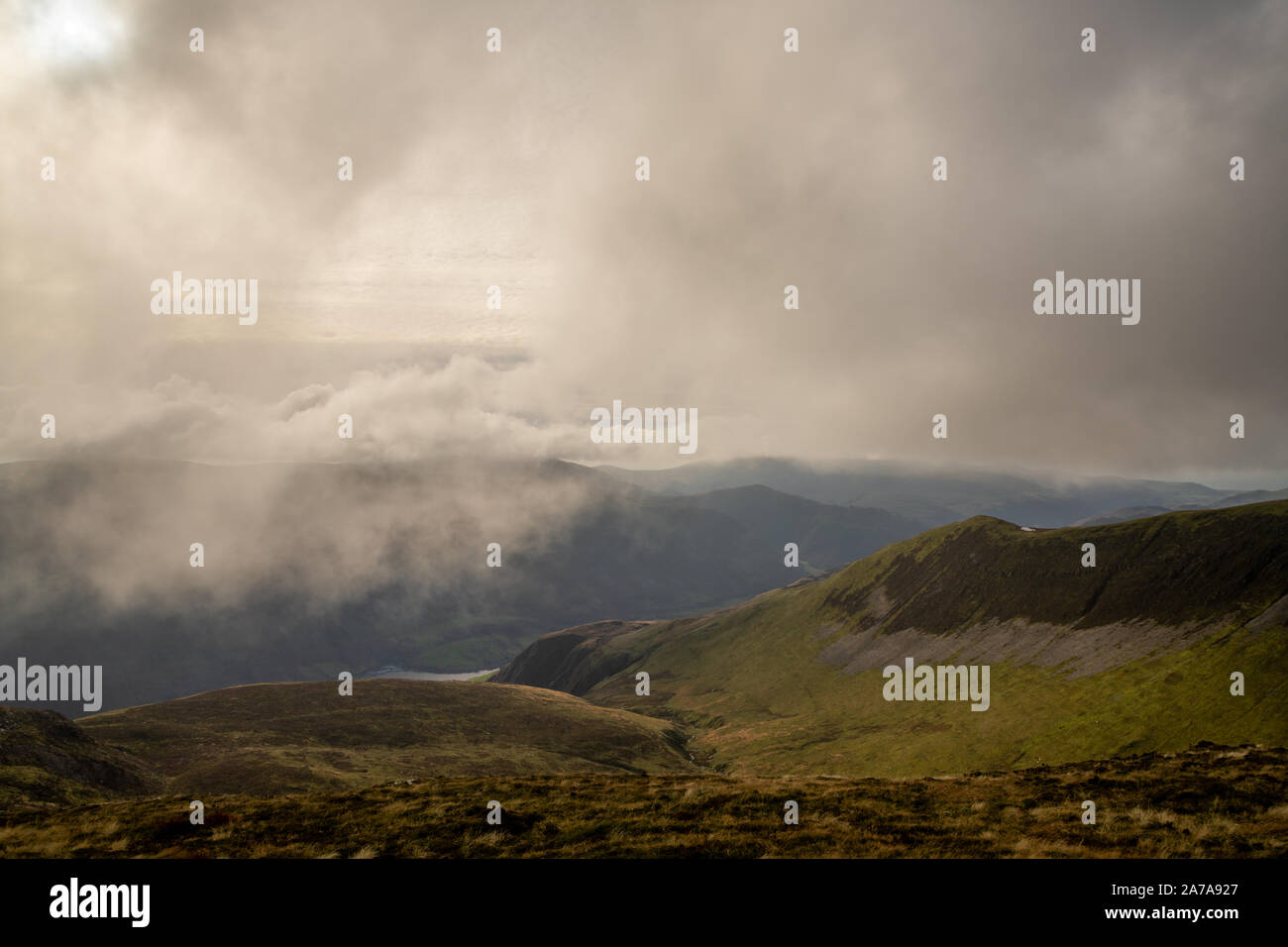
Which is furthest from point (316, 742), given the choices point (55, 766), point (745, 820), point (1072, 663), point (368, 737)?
point (1072, 663)

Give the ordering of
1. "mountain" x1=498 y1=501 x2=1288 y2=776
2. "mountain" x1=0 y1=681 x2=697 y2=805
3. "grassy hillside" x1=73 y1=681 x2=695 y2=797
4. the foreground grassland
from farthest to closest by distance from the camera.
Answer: "mountain" x1=498 y1=501 x2=1288 y2=776 → "grassy hillside" x1=73 y1=681 x2=695 y2=797 → "mountain" x1=0 y1=681 x2=697 y2=805 → the foreground grassland

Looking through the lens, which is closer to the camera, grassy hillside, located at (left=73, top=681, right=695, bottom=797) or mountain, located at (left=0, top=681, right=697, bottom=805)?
mountain, located at (left=0, top=681, right=697, bottom=805)

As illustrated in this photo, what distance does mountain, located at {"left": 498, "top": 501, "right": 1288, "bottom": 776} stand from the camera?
91562mm

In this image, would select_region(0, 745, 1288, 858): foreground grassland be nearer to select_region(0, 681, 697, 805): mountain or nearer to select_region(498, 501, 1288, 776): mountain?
select_region(0, 681, 697, 805): mountain

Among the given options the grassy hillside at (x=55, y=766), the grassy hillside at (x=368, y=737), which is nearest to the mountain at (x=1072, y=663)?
the grassy hillside at (x=368, y=737)

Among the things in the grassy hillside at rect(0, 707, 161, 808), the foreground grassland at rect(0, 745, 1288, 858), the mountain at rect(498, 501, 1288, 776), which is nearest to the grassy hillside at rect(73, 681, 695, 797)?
the grassy hillside at rect(0, 707, 161, 808)

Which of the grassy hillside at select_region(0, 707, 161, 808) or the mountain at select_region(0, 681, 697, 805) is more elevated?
the grassy hillside at select_region(0, 707, 161, 808)

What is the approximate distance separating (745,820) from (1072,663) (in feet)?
462

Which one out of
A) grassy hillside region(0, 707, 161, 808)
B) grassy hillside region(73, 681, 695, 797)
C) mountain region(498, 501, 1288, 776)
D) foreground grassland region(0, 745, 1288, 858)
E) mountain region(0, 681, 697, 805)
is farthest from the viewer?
mountain region(498, 501, 1288, 776)

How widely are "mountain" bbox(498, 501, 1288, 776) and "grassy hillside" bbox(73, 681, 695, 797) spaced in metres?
35.3

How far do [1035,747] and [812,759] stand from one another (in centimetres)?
4807
